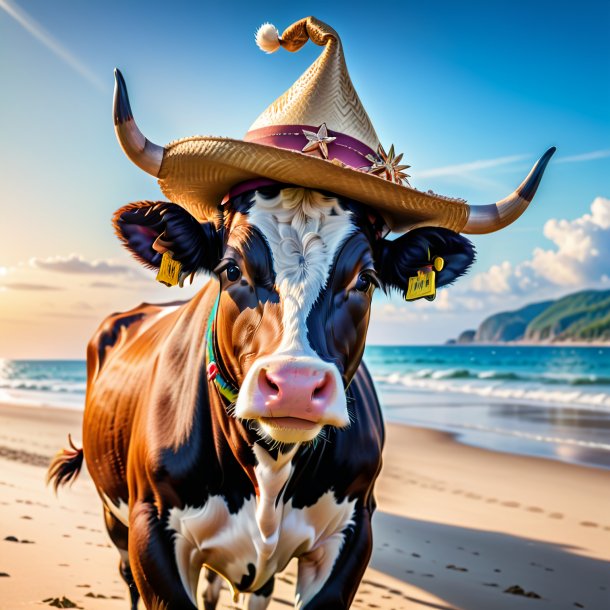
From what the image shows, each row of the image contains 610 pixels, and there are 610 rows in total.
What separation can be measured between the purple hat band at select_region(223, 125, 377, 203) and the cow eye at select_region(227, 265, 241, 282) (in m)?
0.36

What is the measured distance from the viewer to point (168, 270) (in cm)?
288

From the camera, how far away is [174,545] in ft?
9.34

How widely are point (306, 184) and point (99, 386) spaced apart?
2.32 metres

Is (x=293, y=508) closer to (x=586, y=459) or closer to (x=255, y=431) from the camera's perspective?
(x=255, y=431)

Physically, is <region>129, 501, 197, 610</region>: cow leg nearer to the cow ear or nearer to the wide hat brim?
the cow ear

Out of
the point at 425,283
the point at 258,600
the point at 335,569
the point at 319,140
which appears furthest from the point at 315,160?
the point at 258,600

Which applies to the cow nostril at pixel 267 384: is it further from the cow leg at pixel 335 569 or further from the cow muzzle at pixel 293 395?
the cow leg at pixel 335 569

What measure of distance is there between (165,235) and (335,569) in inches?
60.8

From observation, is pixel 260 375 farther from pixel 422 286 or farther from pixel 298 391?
pixel 422 286

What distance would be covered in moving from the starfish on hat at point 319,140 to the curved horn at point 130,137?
57 cm

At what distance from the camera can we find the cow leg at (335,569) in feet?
9.48

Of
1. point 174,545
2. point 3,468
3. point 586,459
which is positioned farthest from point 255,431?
point 586,459

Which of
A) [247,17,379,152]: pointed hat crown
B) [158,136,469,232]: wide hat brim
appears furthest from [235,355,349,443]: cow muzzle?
[247,17,379,152]: pointed hat crown

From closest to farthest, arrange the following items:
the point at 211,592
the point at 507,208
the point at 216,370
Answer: the point at 216,370 → the point at 507,208 → the point at 211,592
